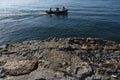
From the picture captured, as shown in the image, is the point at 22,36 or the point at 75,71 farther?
the point at 22,36

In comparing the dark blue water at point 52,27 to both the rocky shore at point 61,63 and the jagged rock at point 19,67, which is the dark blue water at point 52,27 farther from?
the jagged rock at point 19,67

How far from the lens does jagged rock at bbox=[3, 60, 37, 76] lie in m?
17.9

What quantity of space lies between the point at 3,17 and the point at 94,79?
54.5 m

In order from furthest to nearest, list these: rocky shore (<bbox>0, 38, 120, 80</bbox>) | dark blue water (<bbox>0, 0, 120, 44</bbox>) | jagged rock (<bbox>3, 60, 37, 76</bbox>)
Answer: dark blue water (<bbox>0, 0, 120, 44</bbox>), jagged rock (<bbox>3, 60, 37, 76</bbox>), rocky shore (<bbox>0, 38, 120, 80</bbox>)

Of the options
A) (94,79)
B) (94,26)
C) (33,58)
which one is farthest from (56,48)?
(94,26)

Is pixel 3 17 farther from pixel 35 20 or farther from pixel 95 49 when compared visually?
pixel 95 49

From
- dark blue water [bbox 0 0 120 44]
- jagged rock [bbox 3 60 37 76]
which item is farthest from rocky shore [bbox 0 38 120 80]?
dark blue water [bbox 0 0 120 44]

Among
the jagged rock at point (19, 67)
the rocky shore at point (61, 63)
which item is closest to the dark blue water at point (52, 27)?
the rocky shore at point (61, 63)

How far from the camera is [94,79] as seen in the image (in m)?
16.7

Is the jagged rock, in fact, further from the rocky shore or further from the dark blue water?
the dark blue water

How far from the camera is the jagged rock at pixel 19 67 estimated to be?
58.8 ft

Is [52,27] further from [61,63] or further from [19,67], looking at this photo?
[19,67]

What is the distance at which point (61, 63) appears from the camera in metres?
19.5

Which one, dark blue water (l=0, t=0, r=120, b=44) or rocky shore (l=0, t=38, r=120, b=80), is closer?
rocky shore (l=0, t=38, r=120, b=80)
